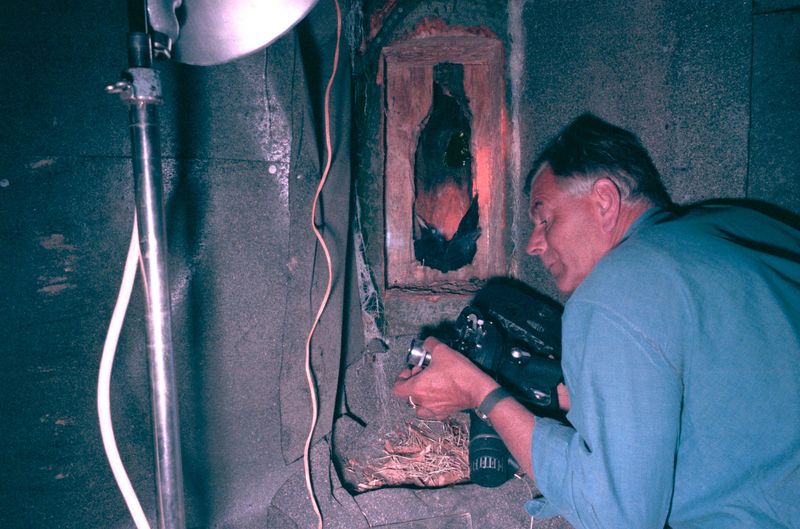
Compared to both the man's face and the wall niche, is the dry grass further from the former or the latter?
the man's face

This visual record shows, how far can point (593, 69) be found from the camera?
93.0 inches

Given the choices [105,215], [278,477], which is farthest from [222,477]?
[105,215]

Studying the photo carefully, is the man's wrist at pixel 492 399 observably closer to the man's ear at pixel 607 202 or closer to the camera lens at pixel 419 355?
the camera lens at pixel 419 355

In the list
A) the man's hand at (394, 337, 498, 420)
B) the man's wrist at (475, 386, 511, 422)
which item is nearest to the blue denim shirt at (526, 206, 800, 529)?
the man's wrist at (475, 386, 511, 422)

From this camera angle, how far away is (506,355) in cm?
173

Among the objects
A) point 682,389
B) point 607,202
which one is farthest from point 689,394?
point 607,202

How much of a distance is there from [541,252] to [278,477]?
1.69m

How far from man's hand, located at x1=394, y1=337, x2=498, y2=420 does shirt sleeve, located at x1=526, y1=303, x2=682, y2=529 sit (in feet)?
1.62

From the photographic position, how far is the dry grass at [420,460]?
2355 millimetres

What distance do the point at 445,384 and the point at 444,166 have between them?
1826 mm

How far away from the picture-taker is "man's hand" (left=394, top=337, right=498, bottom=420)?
161cm

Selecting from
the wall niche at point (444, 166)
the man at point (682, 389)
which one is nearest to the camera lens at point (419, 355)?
the man at point (682, 389)

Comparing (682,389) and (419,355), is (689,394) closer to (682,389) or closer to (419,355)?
(682,389)

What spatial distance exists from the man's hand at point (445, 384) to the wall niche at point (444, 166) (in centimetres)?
128
